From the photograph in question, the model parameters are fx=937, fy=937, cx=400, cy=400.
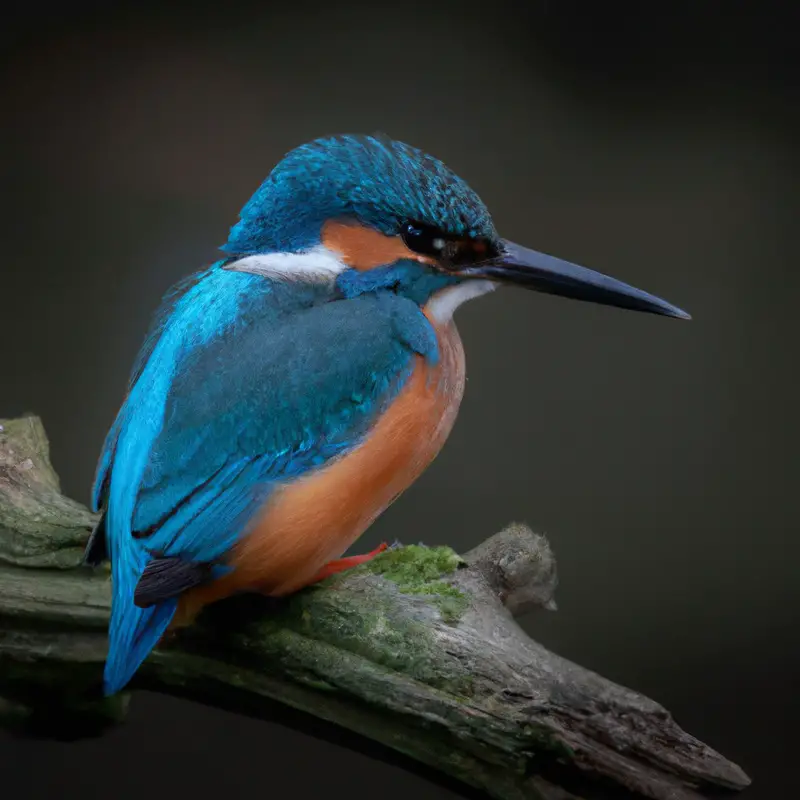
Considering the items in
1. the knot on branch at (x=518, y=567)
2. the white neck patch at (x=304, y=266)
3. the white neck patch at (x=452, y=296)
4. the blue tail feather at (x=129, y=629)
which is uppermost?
the white neck patch at (x=452, y=296)

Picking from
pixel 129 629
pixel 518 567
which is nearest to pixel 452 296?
pixel 518 567

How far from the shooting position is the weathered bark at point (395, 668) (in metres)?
1.11

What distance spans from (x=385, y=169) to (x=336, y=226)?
10 centimetres

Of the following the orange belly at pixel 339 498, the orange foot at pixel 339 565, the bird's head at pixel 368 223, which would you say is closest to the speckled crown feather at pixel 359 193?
the bird's head at pixel 368 223

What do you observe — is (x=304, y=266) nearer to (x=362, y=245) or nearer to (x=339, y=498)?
(x=362, y=245)

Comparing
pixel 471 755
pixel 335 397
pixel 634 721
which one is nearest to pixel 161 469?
pixel 335 397

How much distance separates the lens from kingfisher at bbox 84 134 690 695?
113 cm

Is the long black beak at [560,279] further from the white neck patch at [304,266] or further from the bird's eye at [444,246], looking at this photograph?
the white neck patch at [304,266]

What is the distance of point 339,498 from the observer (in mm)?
1185

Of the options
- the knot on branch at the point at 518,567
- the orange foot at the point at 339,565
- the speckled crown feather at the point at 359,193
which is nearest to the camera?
the speckled crown feather at the point at 359,193

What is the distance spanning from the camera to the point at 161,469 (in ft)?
3.71

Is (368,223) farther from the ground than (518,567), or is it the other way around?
(368,223)

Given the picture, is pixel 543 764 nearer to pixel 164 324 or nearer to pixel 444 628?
pixel 444 628

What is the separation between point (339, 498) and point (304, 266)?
323mm
